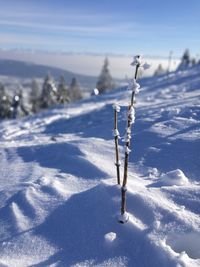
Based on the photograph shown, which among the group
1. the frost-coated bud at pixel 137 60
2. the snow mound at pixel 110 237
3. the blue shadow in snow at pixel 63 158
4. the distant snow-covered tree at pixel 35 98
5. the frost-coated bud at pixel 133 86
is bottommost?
the distant snow-covered tree at pixel 35 98

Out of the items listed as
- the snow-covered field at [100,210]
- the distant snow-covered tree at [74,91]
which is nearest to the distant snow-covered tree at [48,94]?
the distant snow-covered tree at [74,91]

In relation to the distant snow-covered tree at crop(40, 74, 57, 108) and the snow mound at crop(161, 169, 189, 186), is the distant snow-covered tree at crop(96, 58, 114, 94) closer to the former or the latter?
the distant snow-covered tree at crop(40, 74, 57, 108)

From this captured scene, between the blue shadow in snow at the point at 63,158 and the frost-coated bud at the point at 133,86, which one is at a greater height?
the frost-coated bud at the point at 133,86

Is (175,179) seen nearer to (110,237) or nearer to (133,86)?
(110,237)

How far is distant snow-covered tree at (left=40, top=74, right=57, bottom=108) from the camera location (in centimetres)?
6331

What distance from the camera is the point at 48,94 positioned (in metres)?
63.8

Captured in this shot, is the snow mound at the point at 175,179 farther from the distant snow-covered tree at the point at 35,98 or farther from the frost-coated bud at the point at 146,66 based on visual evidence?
the distant snow-covered tree at the point at 35,98

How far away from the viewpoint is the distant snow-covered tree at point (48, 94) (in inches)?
2493

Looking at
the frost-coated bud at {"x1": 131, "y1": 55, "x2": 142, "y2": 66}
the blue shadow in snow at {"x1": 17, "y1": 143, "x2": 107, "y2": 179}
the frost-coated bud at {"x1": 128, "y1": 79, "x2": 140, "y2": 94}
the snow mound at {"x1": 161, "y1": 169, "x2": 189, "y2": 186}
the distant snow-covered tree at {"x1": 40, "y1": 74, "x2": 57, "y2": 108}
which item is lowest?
the distant snow-covered tree at {"x1": 40, "y1": 74, "x2": 57, "y2": 108}

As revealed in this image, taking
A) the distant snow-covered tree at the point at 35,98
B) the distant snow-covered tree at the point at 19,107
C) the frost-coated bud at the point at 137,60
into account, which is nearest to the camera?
the frost-coated bud at the point at 137,60

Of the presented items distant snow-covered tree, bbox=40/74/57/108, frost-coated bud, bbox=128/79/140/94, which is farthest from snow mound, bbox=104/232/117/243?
distant snow-covered tree, bbox=40/74/57/108

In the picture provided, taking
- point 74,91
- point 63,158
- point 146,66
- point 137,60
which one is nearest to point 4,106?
point 74,91

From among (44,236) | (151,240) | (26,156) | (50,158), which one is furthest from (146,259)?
(26,156)

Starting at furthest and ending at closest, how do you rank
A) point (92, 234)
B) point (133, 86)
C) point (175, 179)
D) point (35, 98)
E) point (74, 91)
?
point (74, 91) < point (35, 98) < point (175, 179) < point (92, 234) < point (133, 86)
